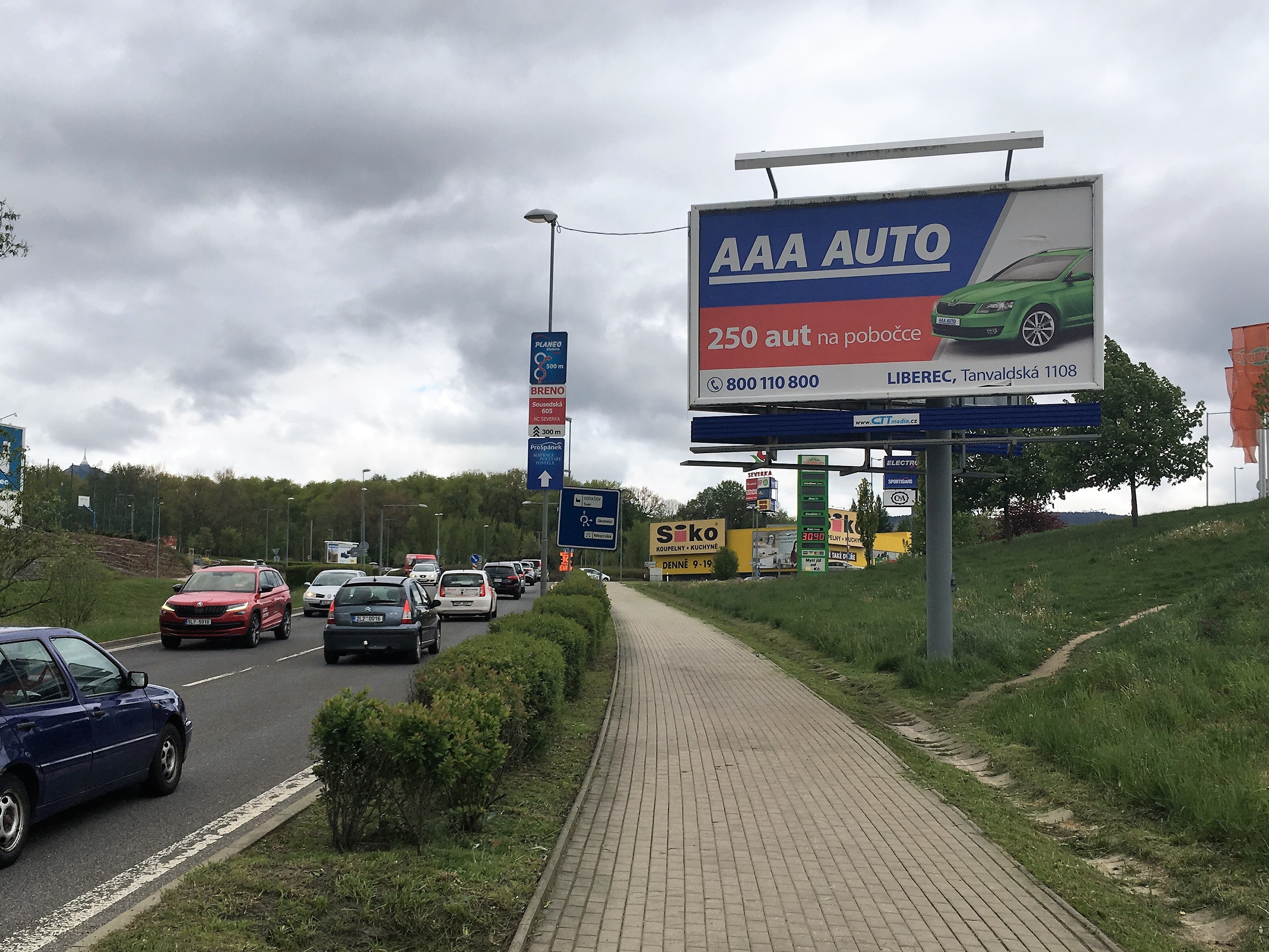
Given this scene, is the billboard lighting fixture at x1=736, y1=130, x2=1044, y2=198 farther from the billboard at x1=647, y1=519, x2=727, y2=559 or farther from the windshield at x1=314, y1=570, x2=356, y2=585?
the billboard at x1=647, y1=519, x2=727, y2=559

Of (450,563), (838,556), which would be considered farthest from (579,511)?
(450,563)

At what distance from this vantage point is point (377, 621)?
736 inches

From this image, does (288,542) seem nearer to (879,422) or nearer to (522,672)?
(879,422)

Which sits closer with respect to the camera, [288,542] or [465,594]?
[465,594]

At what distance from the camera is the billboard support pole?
1537 cm

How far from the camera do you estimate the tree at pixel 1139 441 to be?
39.1 m

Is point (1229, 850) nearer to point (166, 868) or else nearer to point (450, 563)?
point (166, 868)

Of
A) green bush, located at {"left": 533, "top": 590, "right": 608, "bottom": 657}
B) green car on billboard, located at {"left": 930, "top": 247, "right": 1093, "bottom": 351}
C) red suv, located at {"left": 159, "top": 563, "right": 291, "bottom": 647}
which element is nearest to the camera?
green car on billboard, located at {"left": 930, "top": 247, "right": 1093, "bottom": 351}

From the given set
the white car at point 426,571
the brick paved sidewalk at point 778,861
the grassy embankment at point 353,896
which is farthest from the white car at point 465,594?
the grassy embankment at point 353,896

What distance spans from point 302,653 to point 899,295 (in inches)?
521

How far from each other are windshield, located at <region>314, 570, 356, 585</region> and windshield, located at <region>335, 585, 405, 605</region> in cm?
1550

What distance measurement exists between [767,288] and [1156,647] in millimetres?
7146

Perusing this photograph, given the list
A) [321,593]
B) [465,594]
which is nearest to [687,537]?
[321,593]

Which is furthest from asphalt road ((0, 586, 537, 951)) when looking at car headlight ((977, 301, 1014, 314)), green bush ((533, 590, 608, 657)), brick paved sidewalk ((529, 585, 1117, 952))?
car headlight ((977, 301, 1014, 314))
